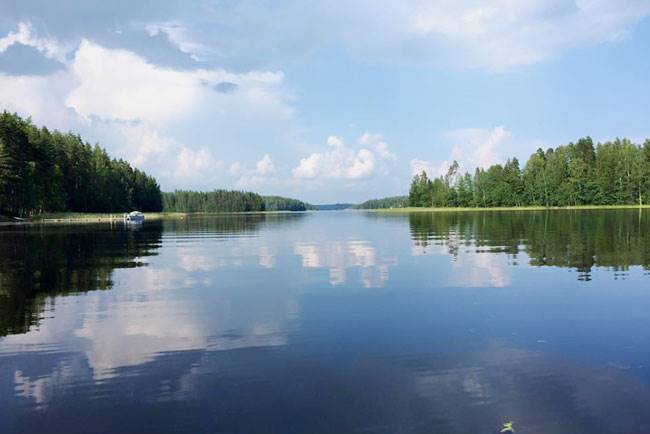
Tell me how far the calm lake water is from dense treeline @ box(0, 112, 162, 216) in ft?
321

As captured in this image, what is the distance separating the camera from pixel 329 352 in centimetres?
1299

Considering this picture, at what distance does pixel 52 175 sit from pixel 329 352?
13579 cm

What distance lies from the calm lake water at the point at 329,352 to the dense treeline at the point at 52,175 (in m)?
97.9

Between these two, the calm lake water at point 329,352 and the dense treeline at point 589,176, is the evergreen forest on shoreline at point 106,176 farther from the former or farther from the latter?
the calm lake water at point 329,352

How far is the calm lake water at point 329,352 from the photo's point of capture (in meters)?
9.20

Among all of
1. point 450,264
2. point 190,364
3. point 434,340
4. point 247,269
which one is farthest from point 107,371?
point 450,264

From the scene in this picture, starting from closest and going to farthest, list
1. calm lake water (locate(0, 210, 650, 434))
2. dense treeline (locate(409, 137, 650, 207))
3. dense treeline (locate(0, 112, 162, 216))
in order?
calm lake water (locate(0, 210, 650, 434)), dense treeline (locate(0, 112, 162, 216)), dense treeline (locate(409, 137, 650, 207))

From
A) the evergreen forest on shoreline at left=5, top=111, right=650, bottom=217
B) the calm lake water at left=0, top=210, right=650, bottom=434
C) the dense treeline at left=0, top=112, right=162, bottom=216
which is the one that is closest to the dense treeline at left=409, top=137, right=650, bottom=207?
the evergreen forest on shoreline at left=5, top=111, right=650, bottom=217

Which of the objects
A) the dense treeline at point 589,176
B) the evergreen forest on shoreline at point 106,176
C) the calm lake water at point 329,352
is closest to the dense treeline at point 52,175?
the evergreen forest on shoreline at point 106,176

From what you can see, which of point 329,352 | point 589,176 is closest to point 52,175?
point 329,352

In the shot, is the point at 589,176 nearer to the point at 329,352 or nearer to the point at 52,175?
the point at 52,175

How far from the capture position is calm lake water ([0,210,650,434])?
9195mm

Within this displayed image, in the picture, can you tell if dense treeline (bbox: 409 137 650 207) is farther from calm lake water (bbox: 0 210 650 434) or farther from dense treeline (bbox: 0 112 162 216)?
calm lake water (bbox: 0 210 650 434)

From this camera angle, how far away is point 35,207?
410ft
